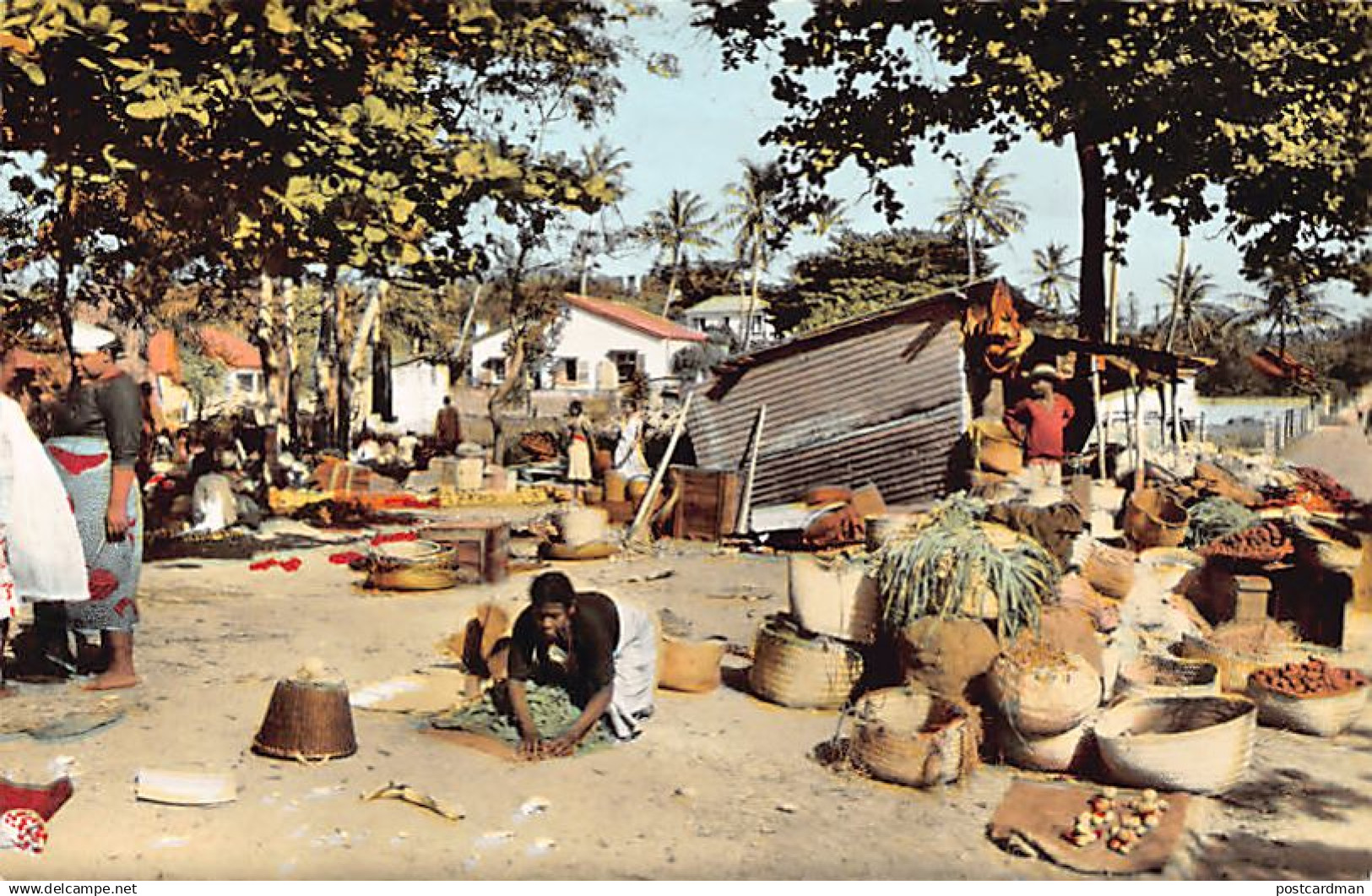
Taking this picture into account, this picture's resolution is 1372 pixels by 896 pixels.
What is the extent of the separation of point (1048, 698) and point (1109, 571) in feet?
7.88

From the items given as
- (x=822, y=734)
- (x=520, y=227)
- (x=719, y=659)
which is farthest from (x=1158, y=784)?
(x=520, y=227)

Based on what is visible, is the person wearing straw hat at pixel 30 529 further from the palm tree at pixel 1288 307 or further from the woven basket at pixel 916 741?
the palm tree at pixel 1288 307

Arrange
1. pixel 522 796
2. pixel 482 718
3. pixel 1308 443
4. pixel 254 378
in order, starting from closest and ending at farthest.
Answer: pixel 522 796
pixel 482 718
pixel 1308 443
pixel 254 378

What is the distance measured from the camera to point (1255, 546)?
24.1 ft

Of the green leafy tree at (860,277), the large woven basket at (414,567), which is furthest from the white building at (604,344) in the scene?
the large woven basket at (414,567)

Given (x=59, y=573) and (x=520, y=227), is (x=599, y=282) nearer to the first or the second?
(x=520, y=227)

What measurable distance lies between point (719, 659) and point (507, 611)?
1.10m

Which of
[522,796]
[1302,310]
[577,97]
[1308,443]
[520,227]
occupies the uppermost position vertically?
[577,97]

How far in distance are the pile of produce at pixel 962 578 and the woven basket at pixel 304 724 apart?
2.39 m

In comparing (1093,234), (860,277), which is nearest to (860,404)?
(1093,234)

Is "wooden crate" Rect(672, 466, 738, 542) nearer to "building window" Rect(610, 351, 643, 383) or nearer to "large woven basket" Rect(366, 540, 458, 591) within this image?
"large woven basket" Rect(366, 540, 458, 591)

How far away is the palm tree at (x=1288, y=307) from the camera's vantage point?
7.24 metres

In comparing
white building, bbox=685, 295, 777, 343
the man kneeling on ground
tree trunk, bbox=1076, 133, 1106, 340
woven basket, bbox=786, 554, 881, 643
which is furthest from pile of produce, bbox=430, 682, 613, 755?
white building, bbox=685, 295, 777, 343

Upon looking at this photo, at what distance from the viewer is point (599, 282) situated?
1566 cm
